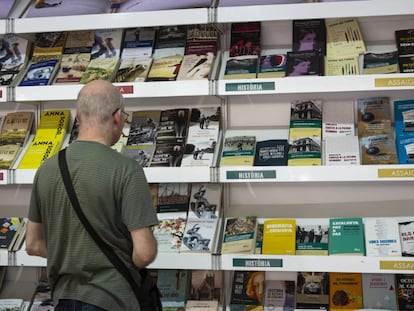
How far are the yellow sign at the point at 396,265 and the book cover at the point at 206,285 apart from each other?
936mm

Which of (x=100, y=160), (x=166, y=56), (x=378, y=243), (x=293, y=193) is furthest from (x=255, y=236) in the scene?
(x=100, y=160)

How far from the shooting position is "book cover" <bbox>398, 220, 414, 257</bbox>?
3.00 m

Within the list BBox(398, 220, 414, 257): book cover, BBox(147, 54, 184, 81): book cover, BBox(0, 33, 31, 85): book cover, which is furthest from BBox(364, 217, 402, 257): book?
BBox(0, 33, 31, 85): book cover

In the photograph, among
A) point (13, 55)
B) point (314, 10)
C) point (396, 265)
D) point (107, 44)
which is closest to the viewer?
point (396, 265)

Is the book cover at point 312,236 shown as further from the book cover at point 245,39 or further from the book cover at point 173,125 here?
the book cover at point 245,39

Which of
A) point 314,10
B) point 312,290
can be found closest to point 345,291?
point 312,290

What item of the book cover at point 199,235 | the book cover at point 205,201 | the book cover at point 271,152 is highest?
the book cover at point 271,152

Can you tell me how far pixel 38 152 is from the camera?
3471 mm

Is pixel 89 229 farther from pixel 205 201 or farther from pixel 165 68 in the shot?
pixel 165 68

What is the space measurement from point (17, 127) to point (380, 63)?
83.7 inches

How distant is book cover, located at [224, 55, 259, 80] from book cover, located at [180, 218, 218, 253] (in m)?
0.80

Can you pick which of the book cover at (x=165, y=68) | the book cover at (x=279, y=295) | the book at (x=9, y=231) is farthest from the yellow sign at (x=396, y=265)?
the book at (x=9, y=231)

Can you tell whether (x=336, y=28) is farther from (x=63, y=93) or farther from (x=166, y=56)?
(x=63, y=93)

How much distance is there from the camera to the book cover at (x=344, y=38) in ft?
10.7
